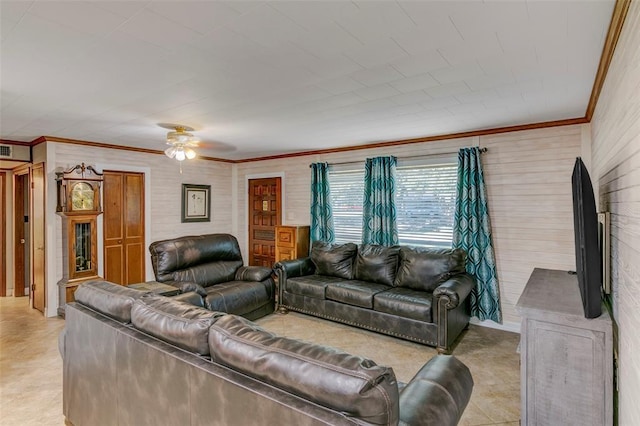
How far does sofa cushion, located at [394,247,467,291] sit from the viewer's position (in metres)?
3.96

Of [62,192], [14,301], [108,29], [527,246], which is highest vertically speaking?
[108,29]

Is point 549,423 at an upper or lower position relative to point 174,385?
lower

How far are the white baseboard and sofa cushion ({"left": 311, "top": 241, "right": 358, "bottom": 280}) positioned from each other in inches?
64.9

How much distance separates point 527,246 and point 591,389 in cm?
234

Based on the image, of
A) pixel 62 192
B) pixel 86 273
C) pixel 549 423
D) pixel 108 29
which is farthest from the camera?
pixel 86 273

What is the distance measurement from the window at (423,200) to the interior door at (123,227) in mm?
3461

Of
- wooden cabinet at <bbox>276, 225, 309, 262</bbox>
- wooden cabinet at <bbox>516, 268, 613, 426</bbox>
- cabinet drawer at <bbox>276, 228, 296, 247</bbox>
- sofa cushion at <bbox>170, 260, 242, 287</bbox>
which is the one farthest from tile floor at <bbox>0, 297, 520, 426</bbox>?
cabinet drawer at <bbox>276, 228, 296, 247</bbox>

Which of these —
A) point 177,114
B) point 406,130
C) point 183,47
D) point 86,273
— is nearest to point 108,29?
point 183,47

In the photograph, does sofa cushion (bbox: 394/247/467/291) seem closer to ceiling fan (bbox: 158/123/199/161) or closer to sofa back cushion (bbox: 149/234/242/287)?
sofa back cushion (bbox: 149/234/242/287)

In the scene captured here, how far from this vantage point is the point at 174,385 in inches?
60.5

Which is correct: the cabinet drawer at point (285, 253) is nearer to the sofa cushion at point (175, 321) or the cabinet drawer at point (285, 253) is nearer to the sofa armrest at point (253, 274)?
the sofa armrest at point (253, 274)

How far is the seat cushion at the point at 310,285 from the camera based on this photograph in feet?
14.3

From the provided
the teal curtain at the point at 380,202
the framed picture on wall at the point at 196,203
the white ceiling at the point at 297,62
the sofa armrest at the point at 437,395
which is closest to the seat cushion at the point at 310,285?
the teal curtain at the point at 380,202

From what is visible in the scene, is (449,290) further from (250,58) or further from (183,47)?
(183,47)
